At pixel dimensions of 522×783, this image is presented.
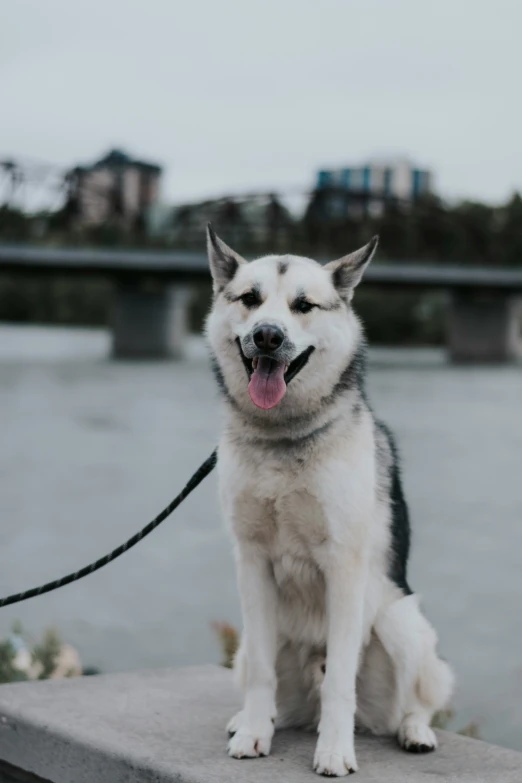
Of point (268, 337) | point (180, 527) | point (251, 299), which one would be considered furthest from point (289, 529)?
point (180, 527)

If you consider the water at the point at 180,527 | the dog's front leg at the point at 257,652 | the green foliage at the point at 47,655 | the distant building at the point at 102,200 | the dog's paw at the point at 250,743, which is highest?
the distant building at the point at 102,200

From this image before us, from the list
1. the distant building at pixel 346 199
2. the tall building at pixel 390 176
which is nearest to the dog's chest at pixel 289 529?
the distant building at pixel 346 199

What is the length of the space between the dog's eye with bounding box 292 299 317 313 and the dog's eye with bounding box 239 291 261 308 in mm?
119

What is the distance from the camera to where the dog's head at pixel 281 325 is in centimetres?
336

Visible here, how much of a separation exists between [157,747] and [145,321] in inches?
2622

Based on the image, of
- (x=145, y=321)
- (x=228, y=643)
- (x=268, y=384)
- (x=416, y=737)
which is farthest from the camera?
(x=145, y=321)

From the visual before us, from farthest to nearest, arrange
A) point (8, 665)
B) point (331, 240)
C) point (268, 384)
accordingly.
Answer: point (331, 240), point (8, 665), point (268, 384)

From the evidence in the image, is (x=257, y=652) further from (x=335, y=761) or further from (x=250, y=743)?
(x=335, y=761)

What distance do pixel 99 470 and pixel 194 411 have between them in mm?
15366

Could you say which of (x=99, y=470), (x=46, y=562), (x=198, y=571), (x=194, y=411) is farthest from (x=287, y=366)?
(x=194, y=411)

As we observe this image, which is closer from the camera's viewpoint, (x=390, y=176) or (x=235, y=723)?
(x=235, y=723)

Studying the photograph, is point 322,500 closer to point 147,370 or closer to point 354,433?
point 354,433

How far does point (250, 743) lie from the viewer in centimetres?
363

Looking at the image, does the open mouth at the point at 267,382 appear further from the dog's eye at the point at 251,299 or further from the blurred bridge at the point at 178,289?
the blurred bridge at the point at 178,289
